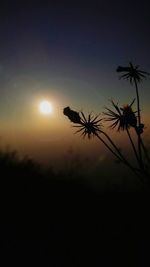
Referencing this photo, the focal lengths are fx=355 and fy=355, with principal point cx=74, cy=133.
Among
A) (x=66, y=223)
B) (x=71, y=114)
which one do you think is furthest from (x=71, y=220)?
(x=71, y=114)

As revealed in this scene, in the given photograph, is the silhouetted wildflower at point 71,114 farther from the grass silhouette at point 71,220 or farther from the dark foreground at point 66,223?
the dark foreground at point 66,223

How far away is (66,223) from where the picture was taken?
58.4 feet

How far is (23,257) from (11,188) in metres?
5.34

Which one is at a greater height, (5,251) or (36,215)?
(36,215)

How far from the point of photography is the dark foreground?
606 inches

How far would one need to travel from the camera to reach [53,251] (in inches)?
611

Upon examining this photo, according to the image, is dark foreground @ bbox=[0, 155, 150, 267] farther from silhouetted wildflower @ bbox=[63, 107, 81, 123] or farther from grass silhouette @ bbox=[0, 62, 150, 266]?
silhouetted wildflower @ bbox=[63, 107, 81, 123]

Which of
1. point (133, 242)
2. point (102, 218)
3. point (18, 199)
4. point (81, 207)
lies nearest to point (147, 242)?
point (133, 242)

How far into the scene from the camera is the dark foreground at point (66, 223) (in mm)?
15391

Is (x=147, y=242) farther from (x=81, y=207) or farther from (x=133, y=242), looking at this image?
(x=81, y=207)

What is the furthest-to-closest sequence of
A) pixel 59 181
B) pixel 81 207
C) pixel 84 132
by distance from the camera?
pixel 59 181
pixel 81 207
pixel 84 132

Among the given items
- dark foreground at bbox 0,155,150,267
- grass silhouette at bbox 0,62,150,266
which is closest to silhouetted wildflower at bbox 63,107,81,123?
grass silhouette at bbox 0,62,150,266

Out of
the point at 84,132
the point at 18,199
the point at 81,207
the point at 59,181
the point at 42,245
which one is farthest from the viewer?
the point at 59,181

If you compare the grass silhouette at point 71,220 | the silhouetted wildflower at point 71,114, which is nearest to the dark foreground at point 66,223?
the grass silhouette at point 71,220
